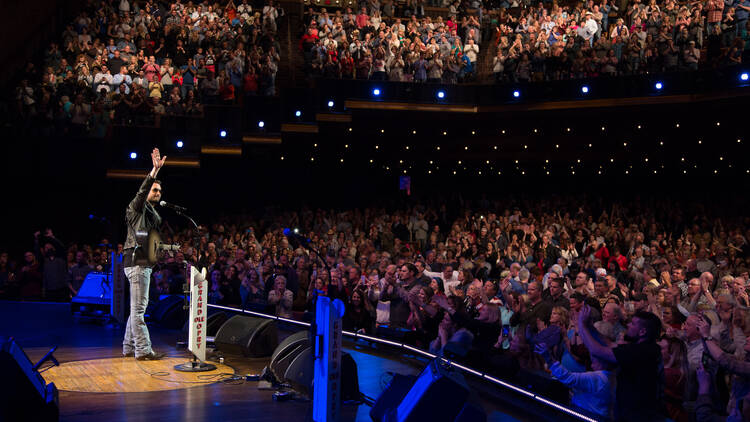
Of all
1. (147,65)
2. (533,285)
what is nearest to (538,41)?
(147,65)

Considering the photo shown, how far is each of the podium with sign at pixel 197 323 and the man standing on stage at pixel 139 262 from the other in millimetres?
519

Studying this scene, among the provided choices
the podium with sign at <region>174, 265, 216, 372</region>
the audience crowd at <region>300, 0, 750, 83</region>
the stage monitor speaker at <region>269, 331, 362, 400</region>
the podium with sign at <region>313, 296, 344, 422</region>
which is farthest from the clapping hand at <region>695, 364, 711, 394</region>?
the audience crowd at <region>300, 0, 750, 83</region>

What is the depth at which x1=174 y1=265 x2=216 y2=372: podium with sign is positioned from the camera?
21.2 feet

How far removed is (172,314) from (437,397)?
5.70 metres

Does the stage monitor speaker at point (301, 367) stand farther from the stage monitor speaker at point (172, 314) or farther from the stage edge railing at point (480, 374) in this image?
the stage monitor speaker at point (172, 314)

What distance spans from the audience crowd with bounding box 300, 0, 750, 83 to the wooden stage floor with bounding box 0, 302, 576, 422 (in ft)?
26.0

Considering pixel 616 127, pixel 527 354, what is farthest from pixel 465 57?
pixel 527 354

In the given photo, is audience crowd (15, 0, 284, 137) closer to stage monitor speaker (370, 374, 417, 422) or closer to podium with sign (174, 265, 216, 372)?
podium with sign (174, 265, 216, 372)

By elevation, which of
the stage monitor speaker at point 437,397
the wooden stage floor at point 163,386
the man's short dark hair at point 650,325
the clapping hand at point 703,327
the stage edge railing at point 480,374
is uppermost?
the man's short dark hair at point 650,325

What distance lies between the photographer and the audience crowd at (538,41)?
41.7 feet

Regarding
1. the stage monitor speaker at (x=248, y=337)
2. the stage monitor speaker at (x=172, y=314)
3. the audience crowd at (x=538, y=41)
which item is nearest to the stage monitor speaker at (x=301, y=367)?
the stage monitor speaker at (x=248, y=337)

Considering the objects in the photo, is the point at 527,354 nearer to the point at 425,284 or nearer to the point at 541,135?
the point at 425,284

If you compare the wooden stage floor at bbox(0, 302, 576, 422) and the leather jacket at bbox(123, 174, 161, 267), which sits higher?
the leather jacket at bbox(123, 174, 161, 267)

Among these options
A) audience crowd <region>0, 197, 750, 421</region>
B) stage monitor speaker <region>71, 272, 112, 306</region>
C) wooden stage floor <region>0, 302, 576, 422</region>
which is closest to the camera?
audience crowd <region>0, 197, 750, 421</region>
